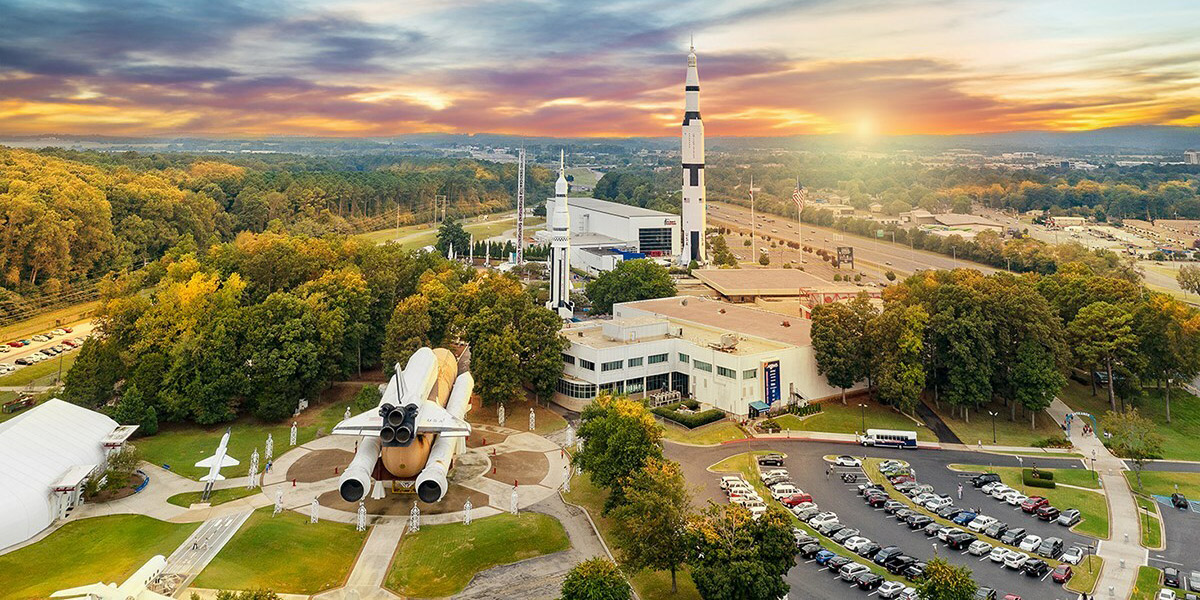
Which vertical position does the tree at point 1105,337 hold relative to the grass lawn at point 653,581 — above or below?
above

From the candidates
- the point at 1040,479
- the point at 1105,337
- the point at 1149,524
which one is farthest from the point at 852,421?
the point at 1105,337

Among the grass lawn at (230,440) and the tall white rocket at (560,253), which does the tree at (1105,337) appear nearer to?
the tall white rocket at (560,253)

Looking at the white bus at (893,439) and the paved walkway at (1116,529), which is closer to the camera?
the paved walkway at (1116,529)

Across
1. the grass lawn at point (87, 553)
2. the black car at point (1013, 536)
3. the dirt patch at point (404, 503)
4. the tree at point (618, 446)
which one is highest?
A: the tree at point (618, 446)

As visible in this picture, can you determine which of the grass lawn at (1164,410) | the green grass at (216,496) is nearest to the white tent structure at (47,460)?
the green grass at (216,496)

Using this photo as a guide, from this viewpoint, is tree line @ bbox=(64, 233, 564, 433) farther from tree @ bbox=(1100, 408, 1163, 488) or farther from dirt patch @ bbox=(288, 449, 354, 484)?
tree @ bbox=(1100, 408, 1163, 488)

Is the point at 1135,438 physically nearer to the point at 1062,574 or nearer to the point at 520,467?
the point at 1062,574
